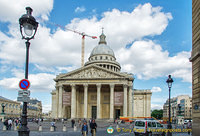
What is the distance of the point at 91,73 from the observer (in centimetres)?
6247

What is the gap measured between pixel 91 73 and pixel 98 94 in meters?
5.98

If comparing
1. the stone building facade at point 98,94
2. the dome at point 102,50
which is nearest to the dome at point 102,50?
the dome at point 102,50

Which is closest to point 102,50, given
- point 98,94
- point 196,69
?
point 98,94

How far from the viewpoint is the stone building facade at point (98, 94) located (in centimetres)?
6078

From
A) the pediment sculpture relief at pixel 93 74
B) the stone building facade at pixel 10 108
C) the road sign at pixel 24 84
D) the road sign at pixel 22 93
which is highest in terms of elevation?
the pediment sculpture relief at pixel 93 74

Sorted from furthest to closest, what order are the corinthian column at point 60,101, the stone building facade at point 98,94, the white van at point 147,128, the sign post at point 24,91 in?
the corinthian column at point 60,101, the stone building facade at point 98,94, the white van at point 147,128, the sign post at point 24,91

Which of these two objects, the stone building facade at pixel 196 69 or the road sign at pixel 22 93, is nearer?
the road sign at pixel 22 93

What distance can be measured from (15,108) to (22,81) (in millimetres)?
113602

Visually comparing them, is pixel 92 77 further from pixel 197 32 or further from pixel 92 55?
pixel 197 32

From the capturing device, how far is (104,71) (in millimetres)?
62219

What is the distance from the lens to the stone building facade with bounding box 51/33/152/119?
199 ft

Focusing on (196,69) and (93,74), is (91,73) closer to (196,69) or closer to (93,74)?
(93,74)

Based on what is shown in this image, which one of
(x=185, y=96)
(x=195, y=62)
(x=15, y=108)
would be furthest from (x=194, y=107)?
(x=185, y=96)

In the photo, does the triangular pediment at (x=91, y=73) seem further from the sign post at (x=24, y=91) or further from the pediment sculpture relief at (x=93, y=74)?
the sign post at (x=24, y=91)
